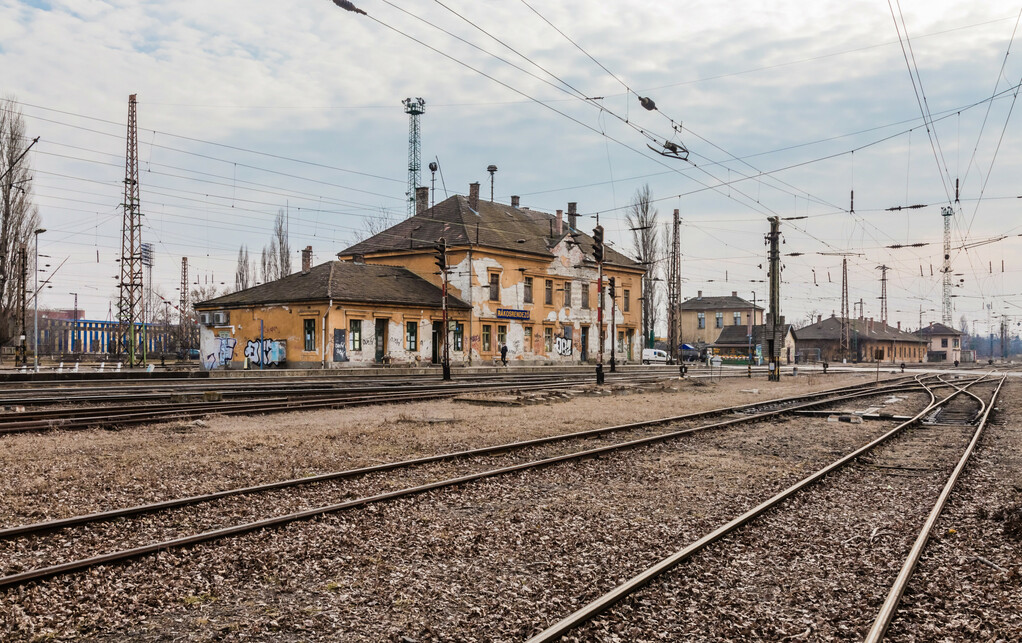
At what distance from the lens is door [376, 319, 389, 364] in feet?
144

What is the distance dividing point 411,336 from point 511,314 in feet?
28.1

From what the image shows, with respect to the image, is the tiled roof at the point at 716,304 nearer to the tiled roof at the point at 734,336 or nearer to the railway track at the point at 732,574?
the tiled roof at the point at 734,336

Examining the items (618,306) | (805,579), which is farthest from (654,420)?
(618,306)

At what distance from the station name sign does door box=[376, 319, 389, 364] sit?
9.49 m

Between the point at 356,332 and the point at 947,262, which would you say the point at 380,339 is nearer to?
the point at 356,332

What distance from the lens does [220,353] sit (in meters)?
44.7

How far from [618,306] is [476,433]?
46032 mm

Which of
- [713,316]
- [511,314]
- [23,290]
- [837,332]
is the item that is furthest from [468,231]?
[837,332]

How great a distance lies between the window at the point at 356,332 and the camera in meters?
41.9

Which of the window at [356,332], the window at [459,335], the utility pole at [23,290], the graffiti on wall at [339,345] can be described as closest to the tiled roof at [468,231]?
the window at [459,335]

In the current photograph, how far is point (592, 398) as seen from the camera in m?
24.8

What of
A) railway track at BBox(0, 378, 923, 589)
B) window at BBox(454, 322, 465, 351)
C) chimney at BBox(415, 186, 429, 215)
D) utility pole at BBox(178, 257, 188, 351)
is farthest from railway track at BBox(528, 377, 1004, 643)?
utility pole at BBox(178, 257, 188, 351)

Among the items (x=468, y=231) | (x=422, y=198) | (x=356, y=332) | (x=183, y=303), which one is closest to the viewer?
(x=356, y=332)

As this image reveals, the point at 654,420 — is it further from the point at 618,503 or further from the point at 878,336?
the point at 878,336
